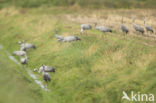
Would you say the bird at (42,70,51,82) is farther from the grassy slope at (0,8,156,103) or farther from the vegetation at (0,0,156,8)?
the vegetation at (0,0,156,8)

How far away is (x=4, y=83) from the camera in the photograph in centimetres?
1446

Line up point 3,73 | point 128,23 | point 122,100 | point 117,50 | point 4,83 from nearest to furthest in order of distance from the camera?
point 122,100, point 4,83, point 3,73, point 117,50, point 128,23

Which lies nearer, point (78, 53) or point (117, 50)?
point (117, 50)

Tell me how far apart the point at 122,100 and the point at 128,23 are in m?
16.1

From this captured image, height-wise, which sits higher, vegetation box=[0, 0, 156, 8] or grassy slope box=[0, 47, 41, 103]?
grassy slope box=[0, 47, 41, 103]

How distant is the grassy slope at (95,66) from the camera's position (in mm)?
13633

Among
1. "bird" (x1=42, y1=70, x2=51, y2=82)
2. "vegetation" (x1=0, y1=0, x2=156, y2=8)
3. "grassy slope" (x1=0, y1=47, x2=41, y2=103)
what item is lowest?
"vegetation" (x1=0, y1=0, x2=156, y2=8)

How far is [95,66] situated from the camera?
16297 mm

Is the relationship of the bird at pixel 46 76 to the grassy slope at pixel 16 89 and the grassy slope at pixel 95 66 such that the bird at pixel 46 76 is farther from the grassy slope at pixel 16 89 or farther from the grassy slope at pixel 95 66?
the grassy slope at pixel 16 89

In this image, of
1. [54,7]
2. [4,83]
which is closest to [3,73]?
[4,83]

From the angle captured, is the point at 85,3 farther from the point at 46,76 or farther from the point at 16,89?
the point at 16,89

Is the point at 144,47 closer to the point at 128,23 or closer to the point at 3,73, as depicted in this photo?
the point at 3,73

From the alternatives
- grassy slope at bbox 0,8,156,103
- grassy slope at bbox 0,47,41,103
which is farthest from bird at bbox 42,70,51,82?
grassy slope at bbox 0,47,41,103

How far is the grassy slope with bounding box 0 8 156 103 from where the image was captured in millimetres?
13633
